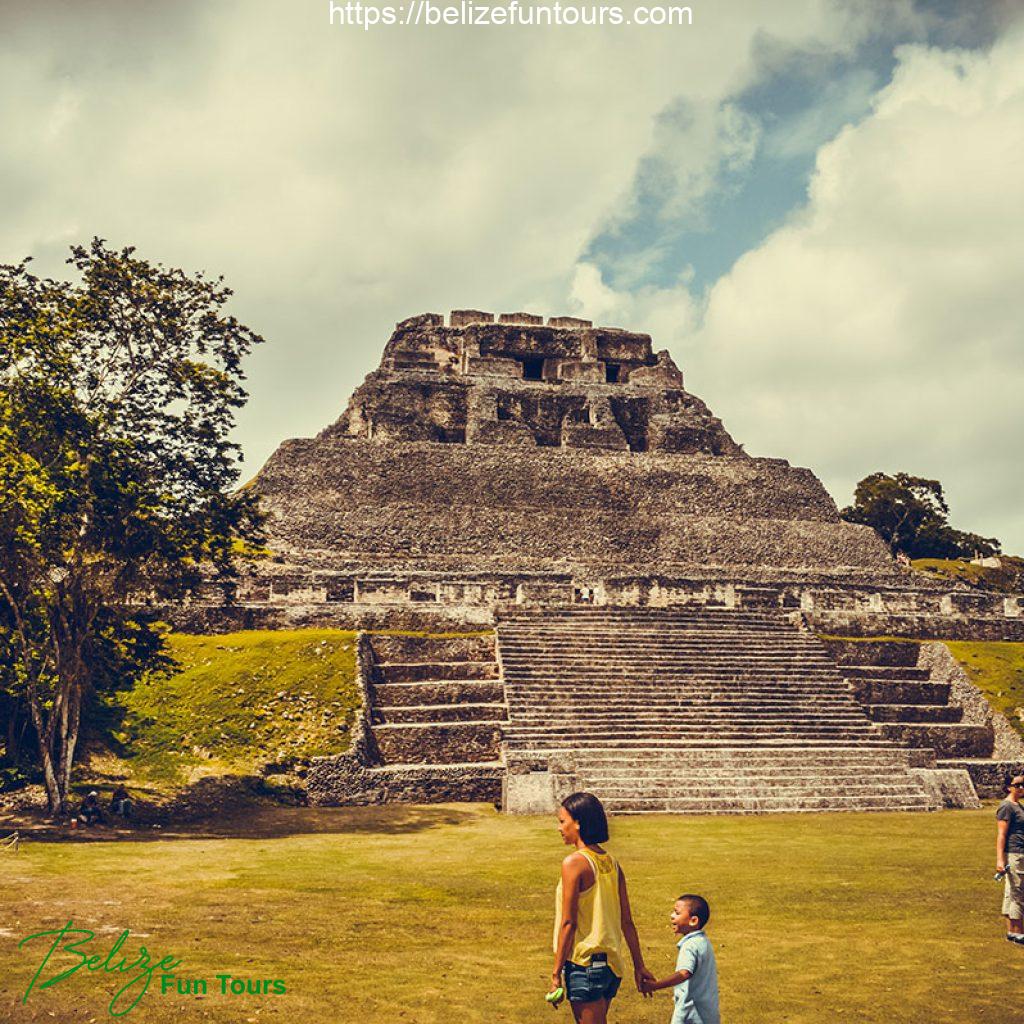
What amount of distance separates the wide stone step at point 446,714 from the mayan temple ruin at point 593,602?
41 millimetres

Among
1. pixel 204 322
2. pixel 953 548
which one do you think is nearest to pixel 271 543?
pixel 204 322

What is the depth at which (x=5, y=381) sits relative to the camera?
1406cm

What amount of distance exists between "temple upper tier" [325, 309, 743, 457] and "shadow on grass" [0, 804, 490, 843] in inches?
782

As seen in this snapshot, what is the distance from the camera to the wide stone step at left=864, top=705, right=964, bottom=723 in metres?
19.0

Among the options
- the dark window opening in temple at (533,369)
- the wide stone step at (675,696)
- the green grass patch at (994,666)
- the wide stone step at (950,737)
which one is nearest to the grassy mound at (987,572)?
the green grass patch at (994,666)

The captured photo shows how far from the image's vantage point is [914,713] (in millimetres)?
19328

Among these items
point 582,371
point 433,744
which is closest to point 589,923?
point 433,744

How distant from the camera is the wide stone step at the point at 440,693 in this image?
17.8 meters

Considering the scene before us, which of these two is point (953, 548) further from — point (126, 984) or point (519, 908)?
point (126, 984)

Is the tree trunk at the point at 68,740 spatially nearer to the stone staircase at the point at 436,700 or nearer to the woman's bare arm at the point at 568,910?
the stone staircase at the point at 436,700

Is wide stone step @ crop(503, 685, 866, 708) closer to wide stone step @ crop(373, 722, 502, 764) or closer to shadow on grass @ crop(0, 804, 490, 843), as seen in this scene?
wide stone step @ crop(373, 722, 502, 764)

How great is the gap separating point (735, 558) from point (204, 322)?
1965cm

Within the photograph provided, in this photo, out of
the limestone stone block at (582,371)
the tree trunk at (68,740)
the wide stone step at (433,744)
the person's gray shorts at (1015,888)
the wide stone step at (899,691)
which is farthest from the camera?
the limestone stone block at (582,371)

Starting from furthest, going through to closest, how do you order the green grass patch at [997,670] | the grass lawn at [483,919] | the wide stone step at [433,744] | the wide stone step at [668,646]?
the wide stone step at [668,646] → the green grass patch at [997,670] → the wide stone step at [433,744] → the grass lawn at [483,919]
